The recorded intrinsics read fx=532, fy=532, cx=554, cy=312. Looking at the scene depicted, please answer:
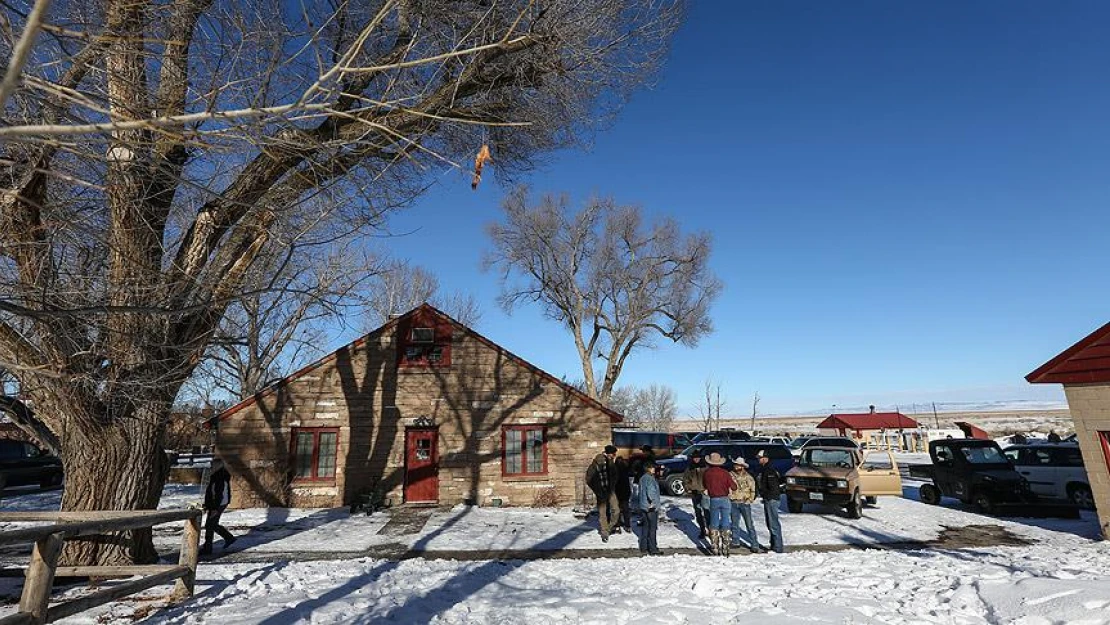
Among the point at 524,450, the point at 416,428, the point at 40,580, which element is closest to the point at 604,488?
the point at 524,450

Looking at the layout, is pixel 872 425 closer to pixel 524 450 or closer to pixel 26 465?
pixel 524 450

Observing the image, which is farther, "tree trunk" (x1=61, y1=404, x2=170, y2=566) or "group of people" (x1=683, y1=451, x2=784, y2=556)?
"group of people" (x1=683, y1=451, x2=784, y2=556)

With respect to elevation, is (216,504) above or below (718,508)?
above

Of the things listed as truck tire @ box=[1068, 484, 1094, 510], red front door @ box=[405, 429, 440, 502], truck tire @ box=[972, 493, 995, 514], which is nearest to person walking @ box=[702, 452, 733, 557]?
red front door @ box=[405, 429, 440, 502]

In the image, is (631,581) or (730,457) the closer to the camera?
(631,581)

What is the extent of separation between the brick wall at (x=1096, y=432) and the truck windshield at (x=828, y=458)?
4.53 meters

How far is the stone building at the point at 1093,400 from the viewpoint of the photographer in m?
10.3

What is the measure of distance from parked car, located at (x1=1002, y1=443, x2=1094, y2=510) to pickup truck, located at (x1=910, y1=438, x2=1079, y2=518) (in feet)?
1.17

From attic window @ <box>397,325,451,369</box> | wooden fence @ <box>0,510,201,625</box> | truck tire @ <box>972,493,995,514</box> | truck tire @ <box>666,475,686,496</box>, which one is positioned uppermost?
attic window @ <box>397,325,451,369</box>

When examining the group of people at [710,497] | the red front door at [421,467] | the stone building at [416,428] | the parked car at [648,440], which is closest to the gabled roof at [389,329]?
the stone building at [416,428]

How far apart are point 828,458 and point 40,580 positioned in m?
15.4

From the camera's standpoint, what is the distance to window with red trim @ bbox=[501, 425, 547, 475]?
15812 mm

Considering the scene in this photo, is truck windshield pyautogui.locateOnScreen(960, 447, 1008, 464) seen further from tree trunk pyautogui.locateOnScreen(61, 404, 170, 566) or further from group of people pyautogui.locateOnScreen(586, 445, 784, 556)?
tree trunk pyautogui.locateOnScreen(61, 404, 170, 566)

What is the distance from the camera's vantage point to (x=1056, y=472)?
15.0 m
